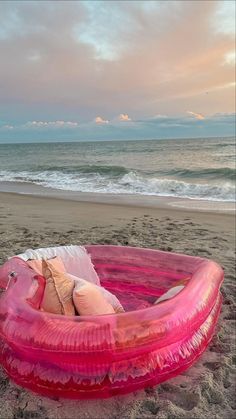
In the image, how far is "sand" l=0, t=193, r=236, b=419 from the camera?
2646 millimetres

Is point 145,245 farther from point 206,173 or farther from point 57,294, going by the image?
point 206,173

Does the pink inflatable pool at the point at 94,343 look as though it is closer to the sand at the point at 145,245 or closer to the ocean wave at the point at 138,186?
the sand at the point at 145,245

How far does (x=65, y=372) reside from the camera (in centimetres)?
257

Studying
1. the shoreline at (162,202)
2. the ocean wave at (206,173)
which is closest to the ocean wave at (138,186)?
the shoreline at (162,202)

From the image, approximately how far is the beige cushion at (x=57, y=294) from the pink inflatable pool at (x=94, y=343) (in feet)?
0.26

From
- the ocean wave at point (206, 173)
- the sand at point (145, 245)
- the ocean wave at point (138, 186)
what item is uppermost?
the ocean wave at point (206, 173)

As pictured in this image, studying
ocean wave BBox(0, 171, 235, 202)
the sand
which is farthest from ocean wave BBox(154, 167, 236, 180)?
the sand

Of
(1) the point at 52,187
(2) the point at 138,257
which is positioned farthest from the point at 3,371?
(1) the point at 52,187

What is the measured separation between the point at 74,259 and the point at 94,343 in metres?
1.55

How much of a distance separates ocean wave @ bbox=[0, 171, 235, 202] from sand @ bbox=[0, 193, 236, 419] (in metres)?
2.53

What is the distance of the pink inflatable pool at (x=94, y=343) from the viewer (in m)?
2.54

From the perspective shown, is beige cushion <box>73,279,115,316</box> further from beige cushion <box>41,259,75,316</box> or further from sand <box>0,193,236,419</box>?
sand <box>0,193,236,419</box>

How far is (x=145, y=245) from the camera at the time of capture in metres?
6.14

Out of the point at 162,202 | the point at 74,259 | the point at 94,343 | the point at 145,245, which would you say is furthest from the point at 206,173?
the point at 94,343
